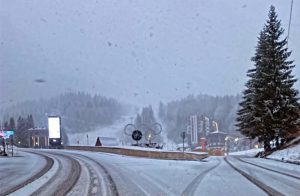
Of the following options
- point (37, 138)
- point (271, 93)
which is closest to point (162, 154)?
point (271, 93)

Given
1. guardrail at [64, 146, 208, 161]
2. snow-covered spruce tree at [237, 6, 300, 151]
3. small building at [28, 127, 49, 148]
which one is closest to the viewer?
guardrail at [64, 146, 208, 161]

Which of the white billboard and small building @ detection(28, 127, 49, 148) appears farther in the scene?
small building @ detection(28, 127, 49, 148)

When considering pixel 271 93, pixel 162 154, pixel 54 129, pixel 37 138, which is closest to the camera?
pixel 162 154

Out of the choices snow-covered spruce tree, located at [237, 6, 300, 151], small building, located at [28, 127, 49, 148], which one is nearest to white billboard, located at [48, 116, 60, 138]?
small building, located at [28, 127, 49, 148]

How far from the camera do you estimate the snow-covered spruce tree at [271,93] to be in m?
43.0

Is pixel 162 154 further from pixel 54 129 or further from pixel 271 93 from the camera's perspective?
pixel 54 129

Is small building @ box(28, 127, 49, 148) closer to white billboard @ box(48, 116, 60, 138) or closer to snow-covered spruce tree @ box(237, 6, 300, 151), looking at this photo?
white billboard @ box(48, 116, 60, 138)

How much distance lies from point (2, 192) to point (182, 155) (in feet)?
82.5

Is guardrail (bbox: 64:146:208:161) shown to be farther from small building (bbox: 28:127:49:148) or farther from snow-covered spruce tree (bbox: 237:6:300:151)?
small building (bbox: 28:127:49:148)

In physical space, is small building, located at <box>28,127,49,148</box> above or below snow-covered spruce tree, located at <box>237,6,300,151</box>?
below

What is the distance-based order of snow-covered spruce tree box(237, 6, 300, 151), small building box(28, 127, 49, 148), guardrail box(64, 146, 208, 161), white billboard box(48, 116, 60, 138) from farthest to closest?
small building box(28, 127, 49, 148) → white billboard box(48, 116, 60, 138) → snow-covered spruce tree box(237, 6, 300, 151) → guardrail box(64, 146, 208, 161)

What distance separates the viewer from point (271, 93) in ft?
145

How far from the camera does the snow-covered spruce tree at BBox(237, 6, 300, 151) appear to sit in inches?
1694

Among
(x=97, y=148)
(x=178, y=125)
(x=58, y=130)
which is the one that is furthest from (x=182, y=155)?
(x=178, y=125)
